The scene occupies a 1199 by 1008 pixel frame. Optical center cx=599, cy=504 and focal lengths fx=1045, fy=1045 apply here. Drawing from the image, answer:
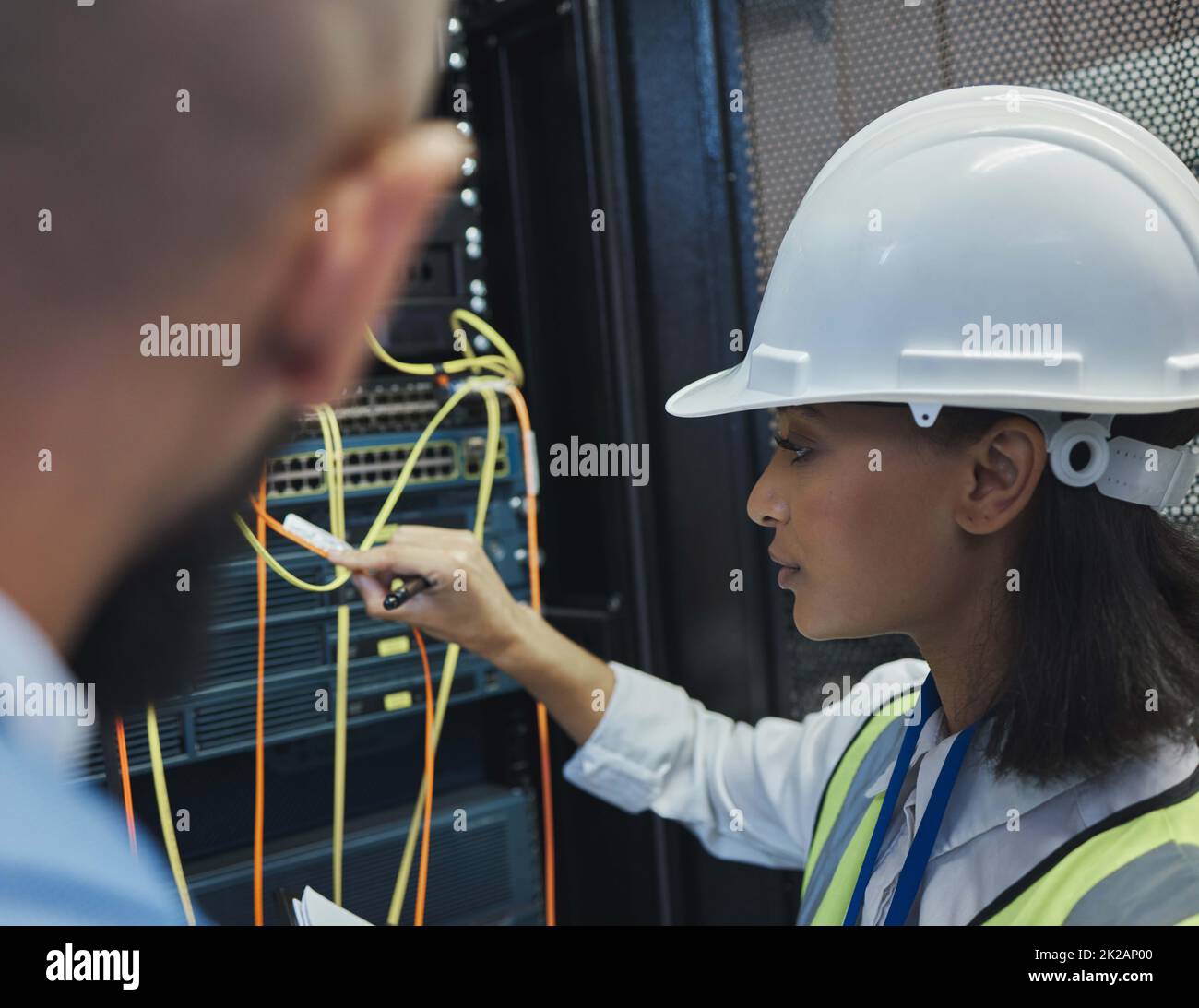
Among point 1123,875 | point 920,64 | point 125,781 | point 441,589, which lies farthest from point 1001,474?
point 125,781

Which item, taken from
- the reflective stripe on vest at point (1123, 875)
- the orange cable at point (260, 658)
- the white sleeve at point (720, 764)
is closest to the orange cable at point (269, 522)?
the orange cable at point (260, 658)

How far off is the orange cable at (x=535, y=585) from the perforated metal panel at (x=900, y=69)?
30 cm

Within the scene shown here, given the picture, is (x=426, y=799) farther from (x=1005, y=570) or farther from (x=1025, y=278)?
(x=1025, y=278)

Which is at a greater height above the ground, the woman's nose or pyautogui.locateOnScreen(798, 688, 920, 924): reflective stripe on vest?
the woman's nose

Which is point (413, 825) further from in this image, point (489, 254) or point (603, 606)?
point (489, 254)

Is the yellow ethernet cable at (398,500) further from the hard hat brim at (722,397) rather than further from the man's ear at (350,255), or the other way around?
the man's ear at (350,255)

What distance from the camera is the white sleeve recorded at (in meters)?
1.12

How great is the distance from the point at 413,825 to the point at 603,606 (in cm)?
33

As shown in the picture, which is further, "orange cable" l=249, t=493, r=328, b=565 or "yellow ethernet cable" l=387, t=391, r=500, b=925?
"yellow ethernet cable" l=387, t=391, r=500, b=925

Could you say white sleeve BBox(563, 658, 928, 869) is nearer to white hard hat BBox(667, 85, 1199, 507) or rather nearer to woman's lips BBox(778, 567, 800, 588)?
woman's lips BBox(778, 567, 800, 588)

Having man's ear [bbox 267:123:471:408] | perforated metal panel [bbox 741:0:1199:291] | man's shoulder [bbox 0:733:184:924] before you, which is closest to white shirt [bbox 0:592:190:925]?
man's shoulder [bbox 0:733:184:924]

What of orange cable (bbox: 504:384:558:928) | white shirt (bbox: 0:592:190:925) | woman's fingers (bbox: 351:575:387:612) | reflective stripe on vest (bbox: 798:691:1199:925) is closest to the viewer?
white shirt (bbox: 0:592:190:925)

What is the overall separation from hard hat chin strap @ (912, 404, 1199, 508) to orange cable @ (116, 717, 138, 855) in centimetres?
76
